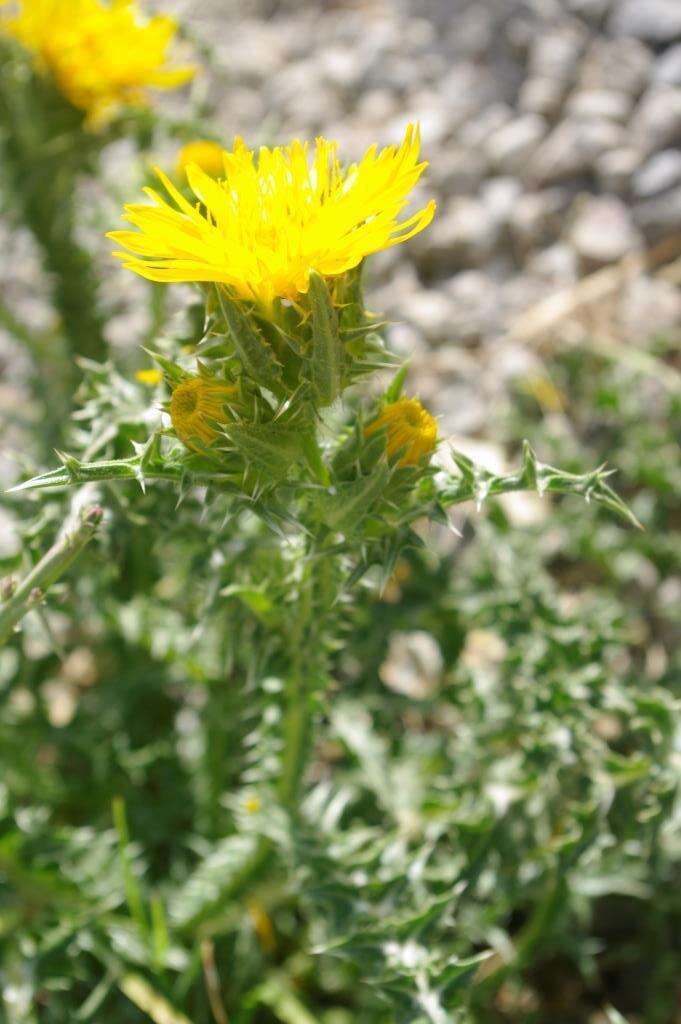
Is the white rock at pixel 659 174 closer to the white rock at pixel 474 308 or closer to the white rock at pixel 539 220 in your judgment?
the white rock at pixel 539 220

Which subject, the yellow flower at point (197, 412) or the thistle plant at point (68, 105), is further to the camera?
the thistle plant at point (68, 105)

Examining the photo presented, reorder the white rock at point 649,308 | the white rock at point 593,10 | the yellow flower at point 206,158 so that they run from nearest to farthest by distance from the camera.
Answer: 1. the yellow flower at point 206,158
2. the white rock at point 649,308
3. the white rock at point 593,10

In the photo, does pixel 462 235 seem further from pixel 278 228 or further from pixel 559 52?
pixel 278 228

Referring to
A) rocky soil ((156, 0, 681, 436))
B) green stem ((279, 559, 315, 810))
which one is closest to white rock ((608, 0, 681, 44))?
rocky soil ((156, 0, 681, 436))

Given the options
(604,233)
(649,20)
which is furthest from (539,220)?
(649,20)

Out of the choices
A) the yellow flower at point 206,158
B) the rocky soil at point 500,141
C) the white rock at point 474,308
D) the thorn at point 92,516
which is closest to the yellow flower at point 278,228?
the thorn at point 92,516

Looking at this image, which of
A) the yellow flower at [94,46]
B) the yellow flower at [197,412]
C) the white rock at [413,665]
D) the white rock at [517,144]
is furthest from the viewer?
the white rock at [517,144]

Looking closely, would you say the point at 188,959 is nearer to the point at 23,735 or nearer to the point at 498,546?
the point at 23,735
